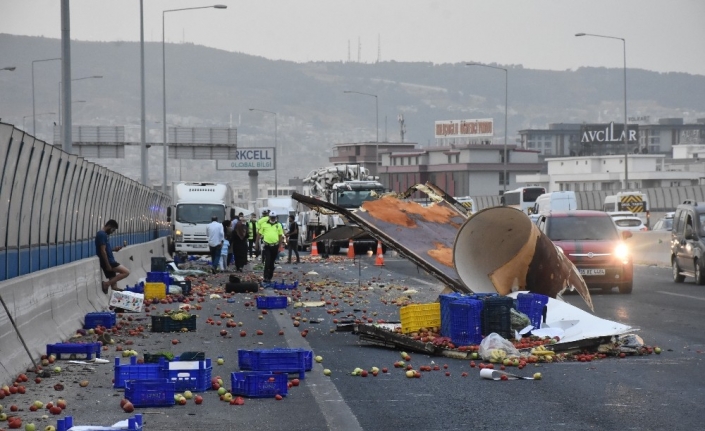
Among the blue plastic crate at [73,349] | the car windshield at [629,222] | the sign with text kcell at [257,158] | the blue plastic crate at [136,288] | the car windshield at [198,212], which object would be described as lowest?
the blue plastic crate at [136,288]

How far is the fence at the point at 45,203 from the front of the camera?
1514cm

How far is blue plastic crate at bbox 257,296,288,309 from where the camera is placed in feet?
73.6

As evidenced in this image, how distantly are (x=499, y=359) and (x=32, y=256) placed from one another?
7086 mm

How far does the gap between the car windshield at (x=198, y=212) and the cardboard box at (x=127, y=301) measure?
29579 millimetres

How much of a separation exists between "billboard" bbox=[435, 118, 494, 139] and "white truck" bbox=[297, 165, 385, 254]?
399 feet

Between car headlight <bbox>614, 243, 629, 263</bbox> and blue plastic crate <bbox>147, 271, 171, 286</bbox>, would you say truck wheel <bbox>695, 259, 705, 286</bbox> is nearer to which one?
car headlight <bbox>614, 243, 629, 263</bbox>

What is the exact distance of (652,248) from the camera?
42.6m

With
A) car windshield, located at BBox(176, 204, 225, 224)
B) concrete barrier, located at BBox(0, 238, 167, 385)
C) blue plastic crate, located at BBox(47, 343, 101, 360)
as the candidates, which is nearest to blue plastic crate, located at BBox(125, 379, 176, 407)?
concrete barrier, located at BBox(0, 238, 167, 385)

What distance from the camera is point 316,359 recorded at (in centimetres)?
1380

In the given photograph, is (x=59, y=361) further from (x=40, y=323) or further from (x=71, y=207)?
(x=71, y=207)

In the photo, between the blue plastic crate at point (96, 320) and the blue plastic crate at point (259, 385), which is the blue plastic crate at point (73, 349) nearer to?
the blue plastic crate at point (259, 385)

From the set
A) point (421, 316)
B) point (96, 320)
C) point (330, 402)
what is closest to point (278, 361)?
point (330, 402)

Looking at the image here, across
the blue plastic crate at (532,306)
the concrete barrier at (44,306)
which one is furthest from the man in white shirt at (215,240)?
the blue plastic crate at (532,306)

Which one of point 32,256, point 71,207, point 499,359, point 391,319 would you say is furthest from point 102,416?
point 71,207
